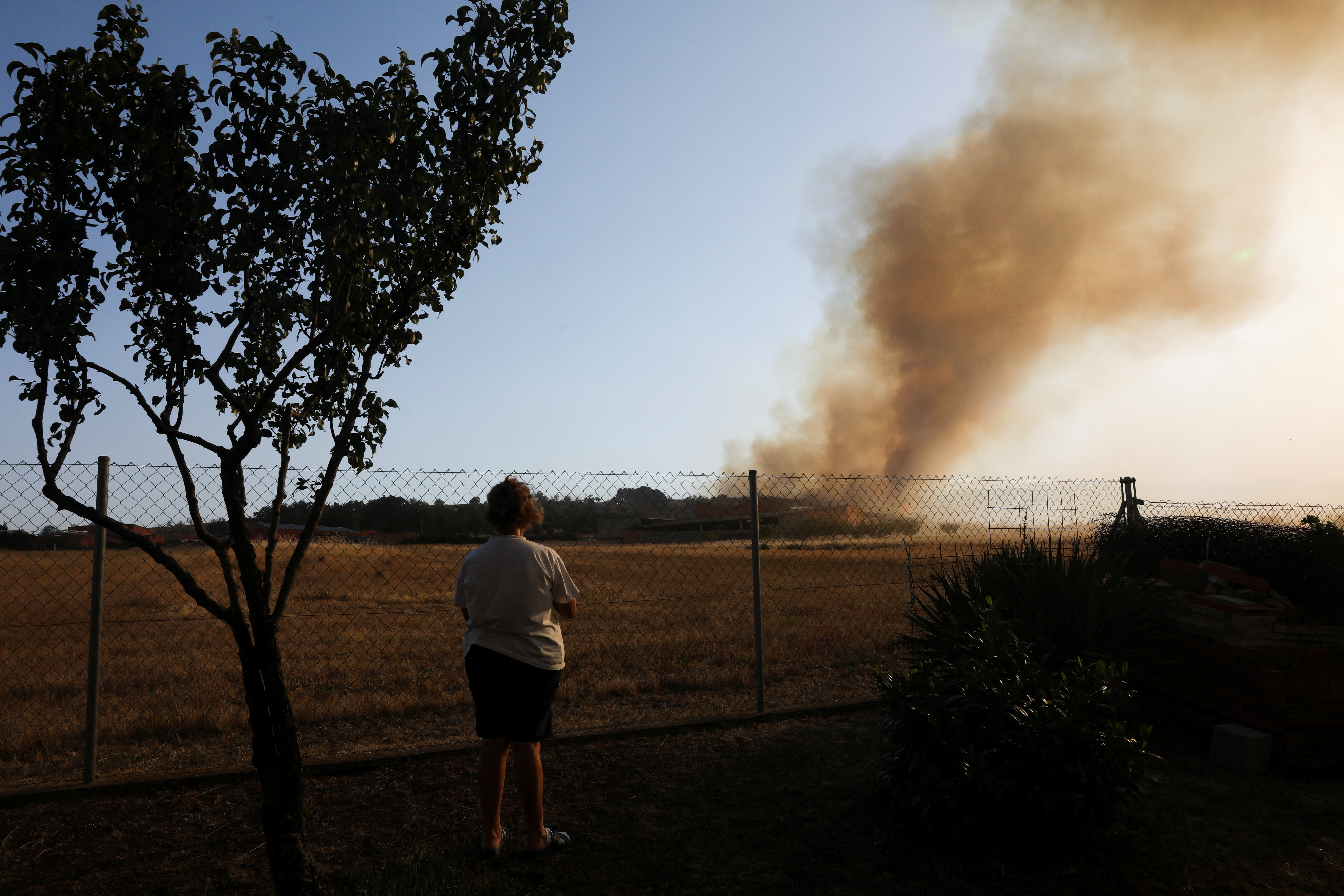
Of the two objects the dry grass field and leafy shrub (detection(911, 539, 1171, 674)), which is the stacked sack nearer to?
leafy shrub (detection(911, 539, 1171, 674))

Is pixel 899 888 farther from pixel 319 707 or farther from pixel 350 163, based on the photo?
pixel 319 707

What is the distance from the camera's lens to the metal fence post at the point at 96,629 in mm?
4492

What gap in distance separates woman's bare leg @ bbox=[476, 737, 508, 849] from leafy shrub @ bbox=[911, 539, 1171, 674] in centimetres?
282

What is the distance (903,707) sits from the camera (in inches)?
154

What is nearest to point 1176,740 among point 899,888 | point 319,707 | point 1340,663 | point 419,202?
point 1340,663

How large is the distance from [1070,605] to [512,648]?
12.7 feet

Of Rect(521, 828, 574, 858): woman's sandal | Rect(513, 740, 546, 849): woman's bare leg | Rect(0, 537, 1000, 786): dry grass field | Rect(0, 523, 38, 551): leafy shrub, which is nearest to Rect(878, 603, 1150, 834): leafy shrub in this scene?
Rect(521, 828, 574, 858): woman's sandal

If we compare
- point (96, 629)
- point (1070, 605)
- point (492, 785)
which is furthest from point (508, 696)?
point (1070, 605)

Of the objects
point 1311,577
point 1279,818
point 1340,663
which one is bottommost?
point 1279,818

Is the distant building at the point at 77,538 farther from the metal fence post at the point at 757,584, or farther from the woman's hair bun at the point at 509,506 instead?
the metal fence post at the point at 757,584

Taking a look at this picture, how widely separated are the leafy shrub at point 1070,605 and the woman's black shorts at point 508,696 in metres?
2.70

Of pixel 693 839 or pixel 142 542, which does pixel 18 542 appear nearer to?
pixel 142 542

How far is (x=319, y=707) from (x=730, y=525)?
4.39 meters

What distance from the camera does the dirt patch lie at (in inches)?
135
